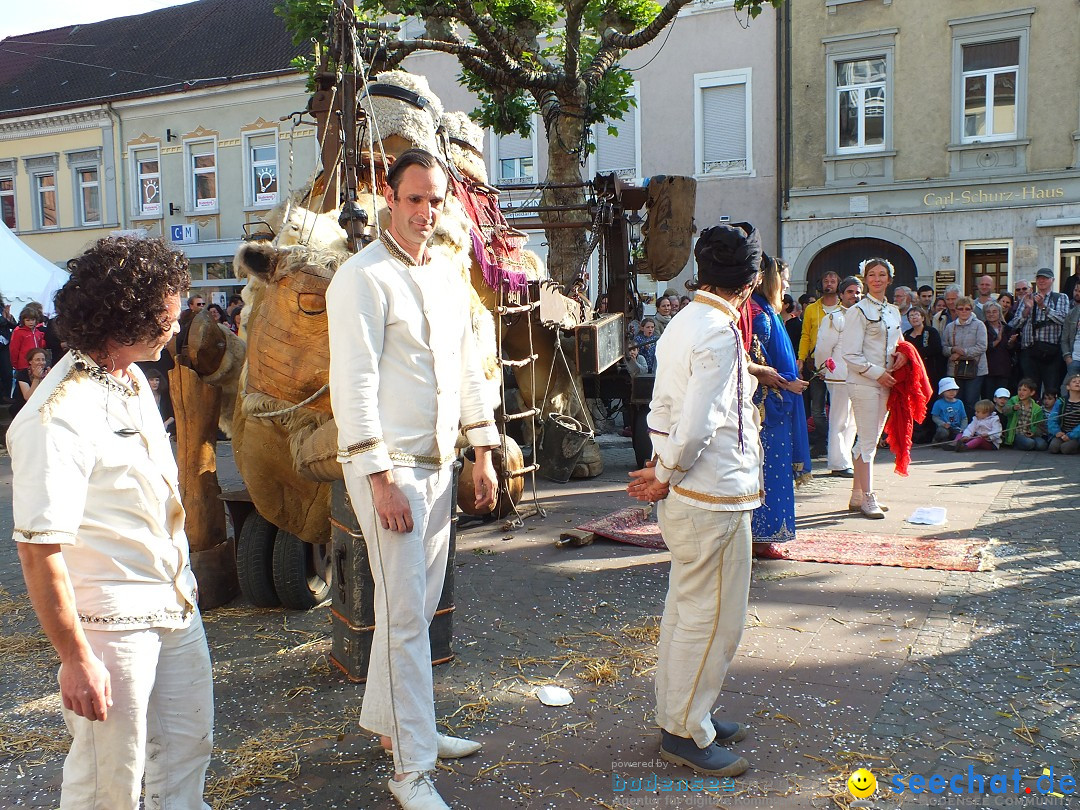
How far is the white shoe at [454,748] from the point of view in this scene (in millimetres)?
3371

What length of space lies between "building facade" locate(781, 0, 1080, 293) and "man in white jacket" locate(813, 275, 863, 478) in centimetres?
1016

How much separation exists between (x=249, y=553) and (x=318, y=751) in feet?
6.05

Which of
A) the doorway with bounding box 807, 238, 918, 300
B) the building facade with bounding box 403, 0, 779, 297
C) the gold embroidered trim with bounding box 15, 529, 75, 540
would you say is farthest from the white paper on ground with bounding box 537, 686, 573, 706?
the doorway with bounding box 807, 238, 918, 300

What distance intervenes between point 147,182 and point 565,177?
66.4 ft

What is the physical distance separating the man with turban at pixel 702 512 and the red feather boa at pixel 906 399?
4.19m

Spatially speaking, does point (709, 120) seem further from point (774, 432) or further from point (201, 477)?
point (201, 477)

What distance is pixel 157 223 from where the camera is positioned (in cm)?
2753

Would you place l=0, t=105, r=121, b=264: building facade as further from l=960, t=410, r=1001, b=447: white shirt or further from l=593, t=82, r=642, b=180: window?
l=960, t=410, r=1001, b=447: white shirt

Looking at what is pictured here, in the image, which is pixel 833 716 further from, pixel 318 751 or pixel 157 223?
pixel 157 223

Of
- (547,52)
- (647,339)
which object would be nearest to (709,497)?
(647,339)

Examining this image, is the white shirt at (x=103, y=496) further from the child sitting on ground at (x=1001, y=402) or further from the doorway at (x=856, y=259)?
the doorway at (x=856, y=259)

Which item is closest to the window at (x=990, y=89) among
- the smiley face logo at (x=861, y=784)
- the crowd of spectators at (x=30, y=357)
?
the crowd of spectators at (x=30, y=357)

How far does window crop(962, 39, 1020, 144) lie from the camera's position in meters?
17.4

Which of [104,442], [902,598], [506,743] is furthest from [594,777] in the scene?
[902,598]
